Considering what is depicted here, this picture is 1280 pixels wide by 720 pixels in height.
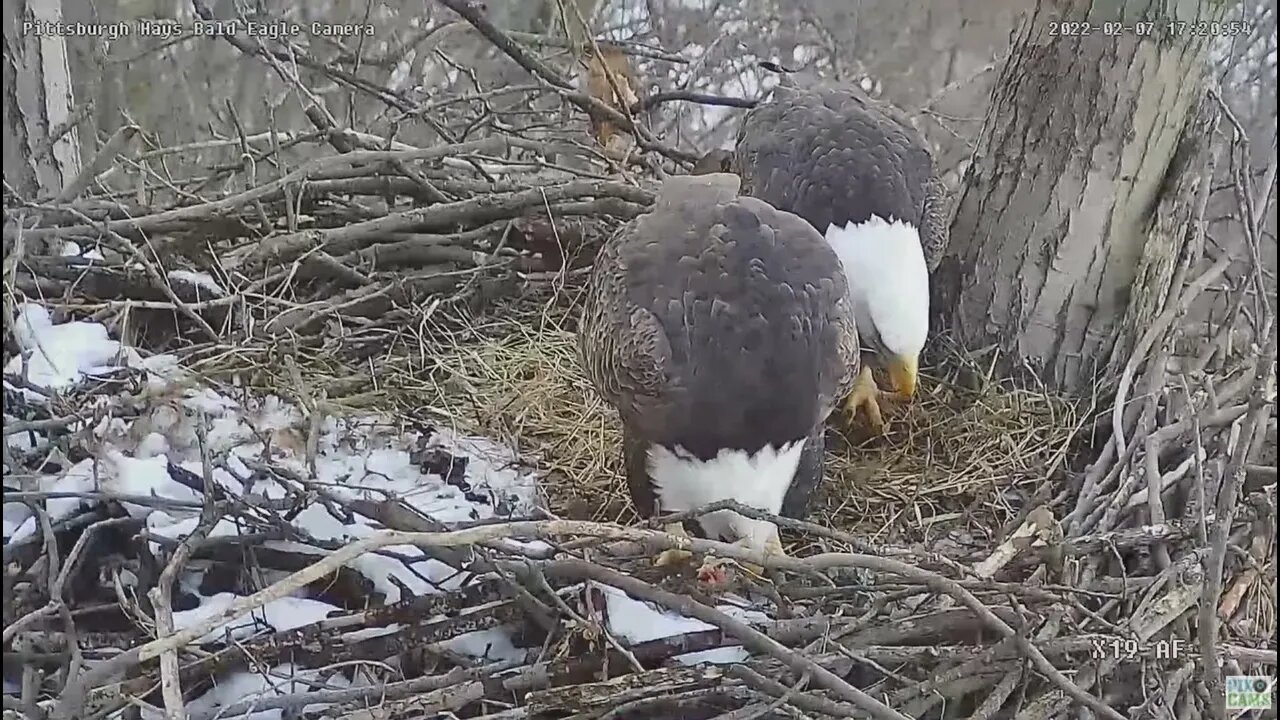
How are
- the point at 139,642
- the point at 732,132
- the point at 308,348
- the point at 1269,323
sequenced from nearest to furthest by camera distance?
the point at 139,642 < the point at 1269,323 < the point at 308,348 < the point at 732,132

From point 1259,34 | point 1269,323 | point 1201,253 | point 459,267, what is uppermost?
point 1259,34

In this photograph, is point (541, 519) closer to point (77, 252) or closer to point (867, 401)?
point (867, 401)

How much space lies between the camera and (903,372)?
147cm

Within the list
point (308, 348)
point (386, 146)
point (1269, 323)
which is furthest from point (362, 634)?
point (1269, 323)

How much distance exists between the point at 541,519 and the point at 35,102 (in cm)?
81

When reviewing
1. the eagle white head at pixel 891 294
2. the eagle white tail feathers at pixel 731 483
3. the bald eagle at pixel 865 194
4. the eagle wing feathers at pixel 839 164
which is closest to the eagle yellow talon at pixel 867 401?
the bald eagle at pixel 865 194

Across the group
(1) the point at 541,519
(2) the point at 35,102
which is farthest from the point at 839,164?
(2) the point at 35,102

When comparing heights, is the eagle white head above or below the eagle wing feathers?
below

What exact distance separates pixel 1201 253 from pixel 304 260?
4.53ft

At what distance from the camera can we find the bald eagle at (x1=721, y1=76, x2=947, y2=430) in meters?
1.47

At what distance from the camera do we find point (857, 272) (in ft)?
4.90

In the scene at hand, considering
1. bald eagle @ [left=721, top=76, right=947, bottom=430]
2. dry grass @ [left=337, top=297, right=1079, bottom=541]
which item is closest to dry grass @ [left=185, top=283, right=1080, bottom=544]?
dry grass @ [left=337, top=297, right=1079, bottom=541]

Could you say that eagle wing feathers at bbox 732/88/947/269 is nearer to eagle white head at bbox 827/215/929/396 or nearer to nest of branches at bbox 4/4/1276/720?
eagle white head at bbox 827/215/929/396

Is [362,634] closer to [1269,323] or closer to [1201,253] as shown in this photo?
[1269,323]
